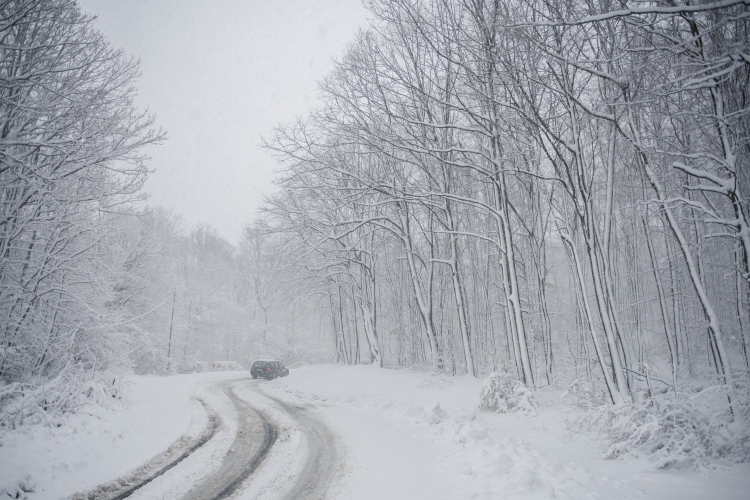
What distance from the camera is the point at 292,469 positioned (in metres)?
5.84

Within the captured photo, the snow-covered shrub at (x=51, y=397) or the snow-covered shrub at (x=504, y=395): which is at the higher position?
the snow-covered shrub at (x=51, y=397)

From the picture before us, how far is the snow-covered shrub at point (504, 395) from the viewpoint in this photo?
9.05 m

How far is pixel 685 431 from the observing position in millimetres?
5238

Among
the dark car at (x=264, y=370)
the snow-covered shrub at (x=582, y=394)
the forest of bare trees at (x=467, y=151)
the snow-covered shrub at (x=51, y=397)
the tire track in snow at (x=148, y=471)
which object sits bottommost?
the dark car at (x=264, y=370)

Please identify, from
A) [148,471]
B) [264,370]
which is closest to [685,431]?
[148,471]

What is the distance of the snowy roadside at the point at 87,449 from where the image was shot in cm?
489

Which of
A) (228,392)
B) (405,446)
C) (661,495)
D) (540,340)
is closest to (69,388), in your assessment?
(405,446)

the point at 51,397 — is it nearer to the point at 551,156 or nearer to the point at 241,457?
the point at 241,457

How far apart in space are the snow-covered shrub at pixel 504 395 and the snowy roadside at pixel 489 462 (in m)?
0.35

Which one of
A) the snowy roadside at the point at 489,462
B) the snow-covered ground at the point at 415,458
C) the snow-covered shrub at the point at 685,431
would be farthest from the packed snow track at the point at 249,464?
the snow-covered shrub at the point at 685,431

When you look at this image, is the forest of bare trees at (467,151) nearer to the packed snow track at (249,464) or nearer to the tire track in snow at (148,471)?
the tire track in snow at (148,471)

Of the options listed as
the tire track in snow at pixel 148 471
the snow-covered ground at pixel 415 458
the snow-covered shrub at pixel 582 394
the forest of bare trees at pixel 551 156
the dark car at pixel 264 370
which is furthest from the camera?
the dark car at pixel 264 370

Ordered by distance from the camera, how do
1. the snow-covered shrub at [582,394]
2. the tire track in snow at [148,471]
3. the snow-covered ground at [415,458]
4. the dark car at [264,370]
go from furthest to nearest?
1. the dark car at [264,370]
2. the snow-covered shrub at [582,394]
3. the tire track in snow at [148,471]
4. the snow-covered ground at [415,458]

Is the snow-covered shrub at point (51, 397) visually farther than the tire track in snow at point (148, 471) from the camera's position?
Yes
